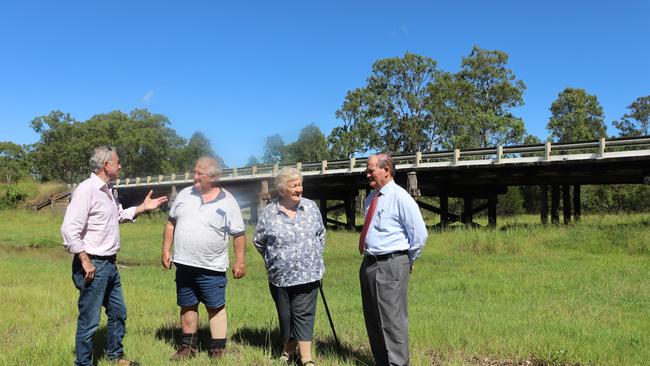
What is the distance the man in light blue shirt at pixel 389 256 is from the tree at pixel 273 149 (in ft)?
263

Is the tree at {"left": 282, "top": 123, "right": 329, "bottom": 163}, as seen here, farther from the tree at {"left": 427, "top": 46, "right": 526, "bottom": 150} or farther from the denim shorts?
the denim shorts

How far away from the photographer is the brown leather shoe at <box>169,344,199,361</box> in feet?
14.4

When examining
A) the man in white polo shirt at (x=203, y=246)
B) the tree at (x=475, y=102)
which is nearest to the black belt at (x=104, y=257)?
the man in white polo shirt at (x=203, y=246)

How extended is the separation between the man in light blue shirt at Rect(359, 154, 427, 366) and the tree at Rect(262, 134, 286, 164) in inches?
3152

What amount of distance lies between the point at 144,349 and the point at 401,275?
254 cm

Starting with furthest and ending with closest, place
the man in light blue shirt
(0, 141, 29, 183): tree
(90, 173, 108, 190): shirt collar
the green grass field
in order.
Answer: (0, 141, 29, 183): tree < the green grass field < (90, 173, 108, 190): shirt collar < the man in light blue shirt

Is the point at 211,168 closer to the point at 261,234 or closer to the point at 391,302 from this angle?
the point at 261,234

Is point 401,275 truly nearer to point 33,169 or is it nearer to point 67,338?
point 67,338

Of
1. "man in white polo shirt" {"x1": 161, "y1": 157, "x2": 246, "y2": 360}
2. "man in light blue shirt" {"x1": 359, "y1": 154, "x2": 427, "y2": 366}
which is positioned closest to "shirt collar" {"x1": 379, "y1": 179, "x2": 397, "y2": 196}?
"man in light blue shirt" {"x1": 359, "y1": 154, "x2": 427, "y2": 366}

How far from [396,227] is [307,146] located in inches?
2787

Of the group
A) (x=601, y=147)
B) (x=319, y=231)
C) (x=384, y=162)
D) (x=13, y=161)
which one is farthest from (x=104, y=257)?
(x=13, y=161)

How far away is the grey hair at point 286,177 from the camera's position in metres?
4.24

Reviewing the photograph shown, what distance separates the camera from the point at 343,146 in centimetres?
4766

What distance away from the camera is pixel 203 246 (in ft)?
14.0
